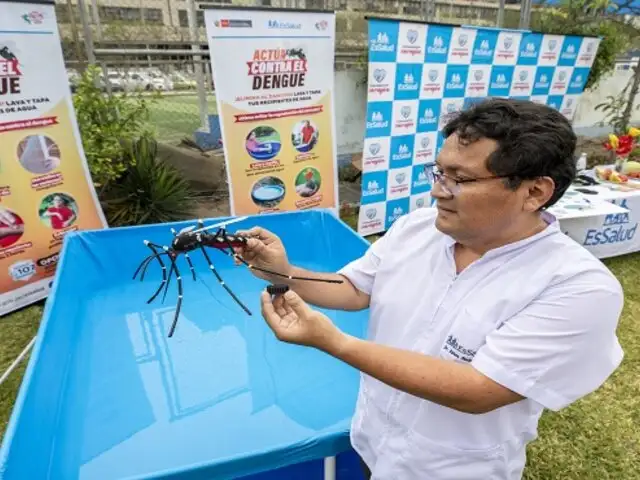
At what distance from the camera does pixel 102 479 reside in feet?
6.07

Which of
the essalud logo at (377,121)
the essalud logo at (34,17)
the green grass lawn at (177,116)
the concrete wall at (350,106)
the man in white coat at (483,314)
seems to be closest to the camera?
the man in white coat at (483,314)

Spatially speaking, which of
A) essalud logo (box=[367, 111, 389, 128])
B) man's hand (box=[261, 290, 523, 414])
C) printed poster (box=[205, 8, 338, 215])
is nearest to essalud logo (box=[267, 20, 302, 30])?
printed poster (box=[205, 8, 338, 215])

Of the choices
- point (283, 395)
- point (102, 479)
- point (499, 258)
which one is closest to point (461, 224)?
point (499, 258)

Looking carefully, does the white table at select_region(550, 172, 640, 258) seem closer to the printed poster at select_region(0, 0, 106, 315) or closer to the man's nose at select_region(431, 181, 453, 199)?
the man's nose at select_region(431, 181, 453, 199)

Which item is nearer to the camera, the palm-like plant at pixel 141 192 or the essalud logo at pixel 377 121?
the palm-like plant at pixel 141 192

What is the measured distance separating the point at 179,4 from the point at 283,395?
12.7 ft

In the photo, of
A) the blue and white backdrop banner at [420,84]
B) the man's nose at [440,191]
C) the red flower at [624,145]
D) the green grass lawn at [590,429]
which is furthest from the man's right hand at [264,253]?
the red flower at [624,145]

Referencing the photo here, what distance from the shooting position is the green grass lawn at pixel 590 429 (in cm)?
198

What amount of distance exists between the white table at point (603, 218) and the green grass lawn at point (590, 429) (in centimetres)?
104

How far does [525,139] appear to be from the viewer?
82 centimetres

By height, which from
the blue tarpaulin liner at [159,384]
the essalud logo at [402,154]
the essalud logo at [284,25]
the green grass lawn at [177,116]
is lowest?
the blue tarpaulin liner at [159,384]

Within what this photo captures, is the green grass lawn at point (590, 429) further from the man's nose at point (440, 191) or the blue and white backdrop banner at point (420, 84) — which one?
the blue and white backdrop banner at point (420, 84)

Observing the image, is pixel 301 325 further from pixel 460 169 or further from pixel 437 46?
pixel 437 46

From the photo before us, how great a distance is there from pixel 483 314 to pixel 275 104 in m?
3.05
